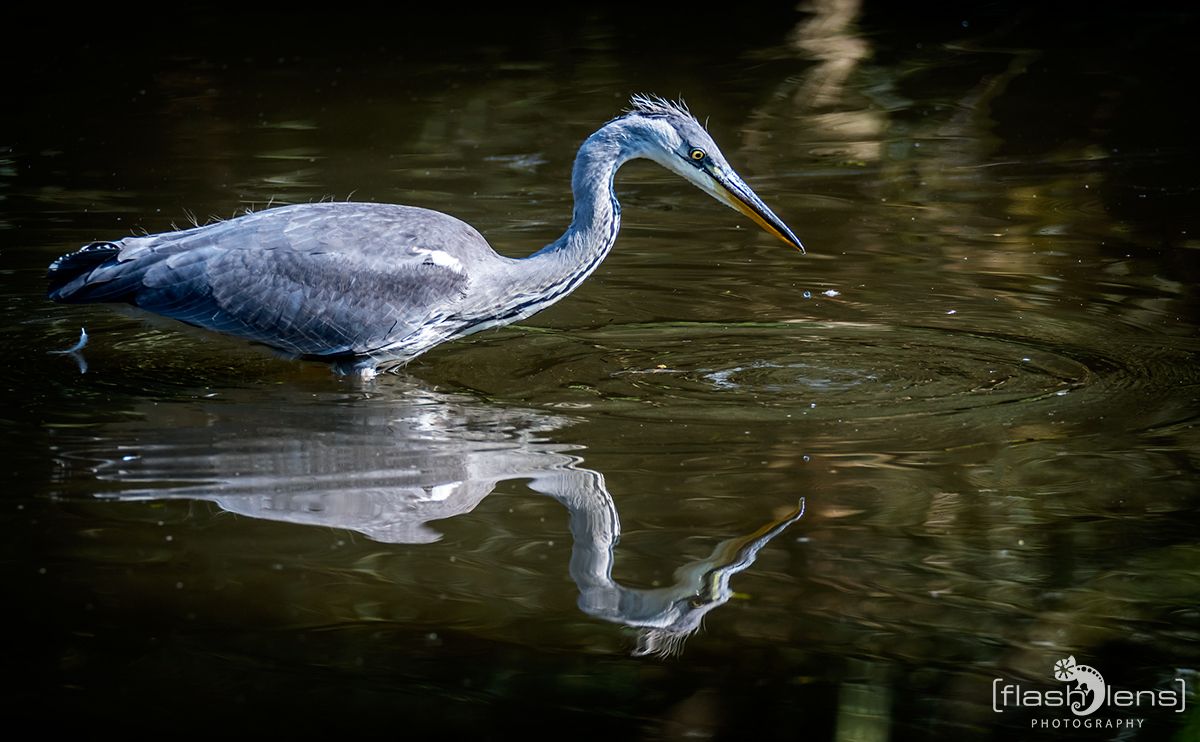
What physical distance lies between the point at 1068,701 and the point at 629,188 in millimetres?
7087

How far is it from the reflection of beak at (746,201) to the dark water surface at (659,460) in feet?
1.89

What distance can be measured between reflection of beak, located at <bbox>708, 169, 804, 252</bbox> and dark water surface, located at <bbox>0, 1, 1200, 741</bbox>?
58 centimetres

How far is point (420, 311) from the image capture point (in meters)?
7.09

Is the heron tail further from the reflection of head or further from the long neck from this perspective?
the reflection of head

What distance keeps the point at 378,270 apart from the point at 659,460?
1.88 metres

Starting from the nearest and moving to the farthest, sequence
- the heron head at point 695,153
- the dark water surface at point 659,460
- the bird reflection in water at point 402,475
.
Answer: the dark water surface at point 659,460, the bird reflection in water at point 402,475, the heron head at point 695,153

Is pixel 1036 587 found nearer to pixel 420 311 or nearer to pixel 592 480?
pixel 592 480

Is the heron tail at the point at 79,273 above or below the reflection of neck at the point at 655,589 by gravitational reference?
above

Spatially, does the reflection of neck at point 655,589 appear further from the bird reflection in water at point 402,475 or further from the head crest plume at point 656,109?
the head crest plume at point 656,109

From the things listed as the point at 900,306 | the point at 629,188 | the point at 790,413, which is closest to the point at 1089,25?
the point at 629,188

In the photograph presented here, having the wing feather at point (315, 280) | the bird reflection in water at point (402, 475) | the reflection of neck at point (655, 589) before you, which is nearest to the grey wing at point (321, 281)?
the wing feather at point (315, 280)

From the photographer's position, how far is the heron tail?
7.17 m

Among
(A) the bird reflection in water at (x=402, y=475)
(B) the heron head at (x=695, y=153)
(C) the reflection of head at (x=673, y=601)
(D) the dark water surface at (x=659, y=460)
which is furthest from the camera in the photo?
(B) the heron head at (x=695, y=153)

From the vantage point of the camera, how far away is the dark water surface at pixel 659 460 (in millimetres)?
4367
